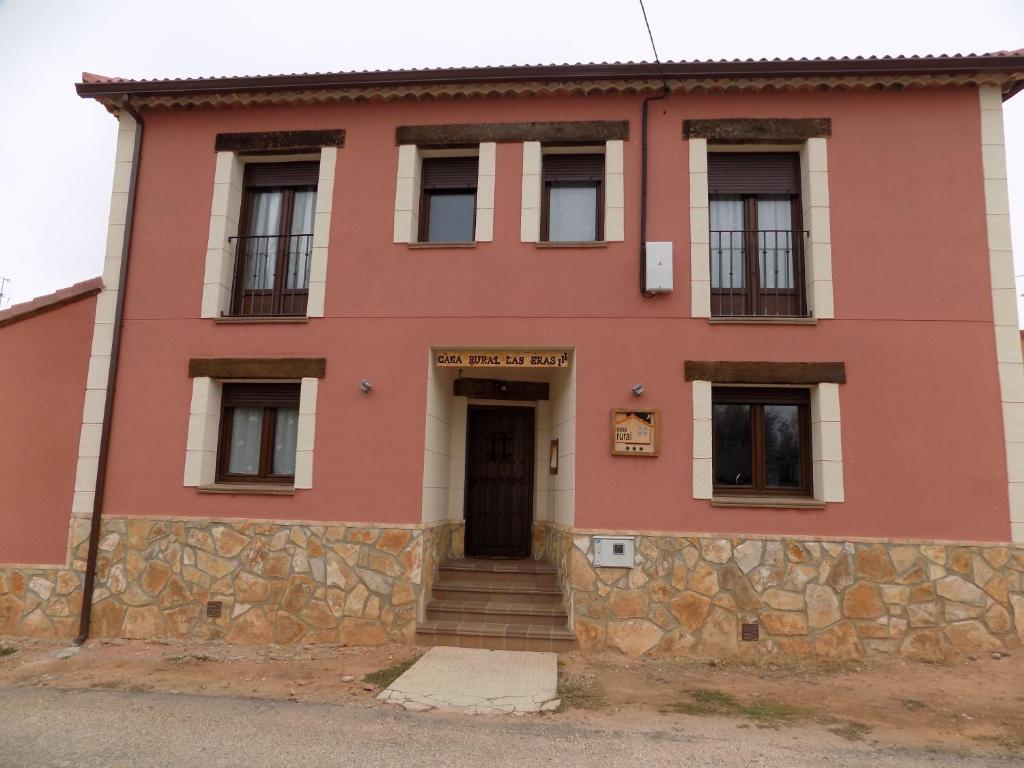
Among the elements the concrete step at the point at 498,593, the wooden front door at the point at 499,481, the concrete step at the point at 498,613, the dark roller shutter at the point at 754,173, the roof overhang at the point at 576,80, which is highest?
the roof overhang at the point at 576,80

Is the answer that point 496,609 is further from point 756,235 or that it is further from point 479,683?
point 756,235

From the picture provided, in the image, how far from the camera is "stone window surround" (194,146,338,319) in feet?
24.8

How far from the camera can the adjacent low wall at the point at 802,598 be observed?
6.44 metres

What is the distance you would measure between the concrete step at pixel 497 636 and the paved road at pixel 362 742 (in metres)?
1.68

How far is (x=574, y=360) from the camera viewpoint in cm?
717

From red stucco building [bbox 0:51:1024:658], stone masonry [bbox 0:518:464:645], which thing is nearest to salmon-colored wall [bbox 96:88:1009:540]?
red stucco building [bbox 0:51:1024:658]

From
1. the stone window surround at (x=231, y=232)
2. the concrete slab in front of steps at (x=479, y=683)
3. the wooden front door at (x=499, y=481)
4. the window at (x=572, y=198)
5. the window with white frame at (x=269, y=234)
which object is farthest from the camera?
the wooden front door at (x=499, y=481)

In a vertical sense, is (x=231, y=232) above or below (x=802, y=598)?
above

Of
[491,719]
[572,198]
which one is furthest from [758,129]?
[491,719]

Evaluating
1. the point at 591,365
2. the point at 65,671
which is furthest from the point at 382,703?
the point at 591,365

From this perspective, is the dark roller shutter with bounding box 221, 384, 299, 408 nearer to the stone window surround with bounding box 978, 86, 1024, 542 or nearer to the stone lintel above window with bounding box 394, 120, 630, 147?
the stone lintel above window with bounding box 394, 120, 630, 147

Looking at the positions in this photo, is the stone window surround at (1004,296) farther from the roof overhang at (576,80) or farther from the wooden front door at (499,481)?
the wooden front door at (499,481)

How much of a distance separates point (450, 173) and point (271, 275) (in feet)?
8.17

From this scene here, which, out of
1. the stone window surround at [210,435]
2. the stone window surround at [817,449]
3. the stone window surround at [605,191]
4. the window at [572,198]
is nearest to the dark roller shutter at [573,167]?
the window at [572,198]
